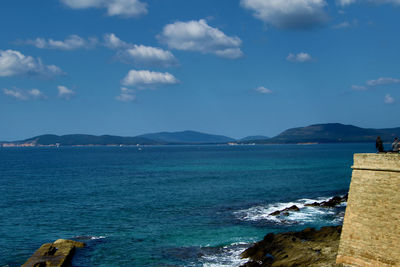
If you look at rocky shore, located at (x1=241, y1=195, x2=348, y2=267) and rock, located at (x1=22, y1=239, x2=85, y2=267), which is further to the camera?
rock, located at (x1=22, y1=239, x2=85, y2=267)

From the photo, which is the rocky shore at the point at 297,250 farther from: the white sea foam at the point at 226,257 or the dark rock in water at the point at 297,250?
the white sea foam at the point at 226,257

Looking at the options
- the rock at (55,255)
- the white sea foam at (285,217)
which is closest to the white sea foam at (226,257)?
the white sea foam at (285,217)

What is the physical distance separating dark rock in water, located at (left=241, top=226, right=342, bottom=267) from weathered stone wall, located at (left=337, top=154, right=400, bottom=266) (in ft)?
6.63

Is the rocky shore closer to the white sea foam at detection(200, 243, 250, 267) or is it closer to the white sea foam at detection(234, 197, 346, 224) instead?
the white sea foam at detection(200, 243, 250, 267)

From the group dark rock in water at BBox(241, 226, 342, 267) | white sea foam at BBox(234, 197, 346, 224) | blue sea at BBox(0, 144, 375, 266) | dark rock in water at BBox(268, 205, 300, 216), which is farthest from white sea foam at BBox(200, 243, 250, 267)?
dark rock in water at BBox(268, 205, 300, 216)

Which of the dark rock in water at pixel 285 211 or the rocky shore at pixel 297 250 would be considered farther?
the dark rock in water at pixel 285 211

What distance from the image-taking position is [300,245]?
993 inches

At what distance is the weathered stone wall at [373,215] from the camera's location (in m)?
17.5

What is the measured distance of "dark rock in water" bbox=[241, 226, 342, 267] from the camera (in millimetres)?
21828

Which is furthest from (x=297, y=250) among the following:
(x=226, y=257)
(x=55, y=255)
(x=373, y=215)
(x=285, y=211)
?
(x=55, y=255)

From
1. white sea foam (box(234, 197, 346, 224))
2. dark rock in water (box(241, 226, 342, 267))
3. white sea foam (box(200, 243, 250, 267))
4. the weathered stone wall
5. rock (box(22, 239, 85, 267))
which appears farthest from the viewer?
white sea foam (box(234, 197, 346, 224))

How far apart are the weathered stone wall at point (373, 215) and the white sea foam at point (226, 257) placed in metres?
8.32

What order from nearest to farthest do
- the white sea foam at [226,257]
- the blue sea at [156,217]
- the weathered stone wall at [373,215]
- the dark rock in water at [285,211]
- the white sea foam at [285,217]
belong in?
the weathered stone wall at [373,215] < the white sea foam at [226,257] < the blue sea at [156,217] < the white sea foam at [285,217] < the dark rock in water at [285,211]

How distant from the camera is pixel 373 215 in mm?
18281
